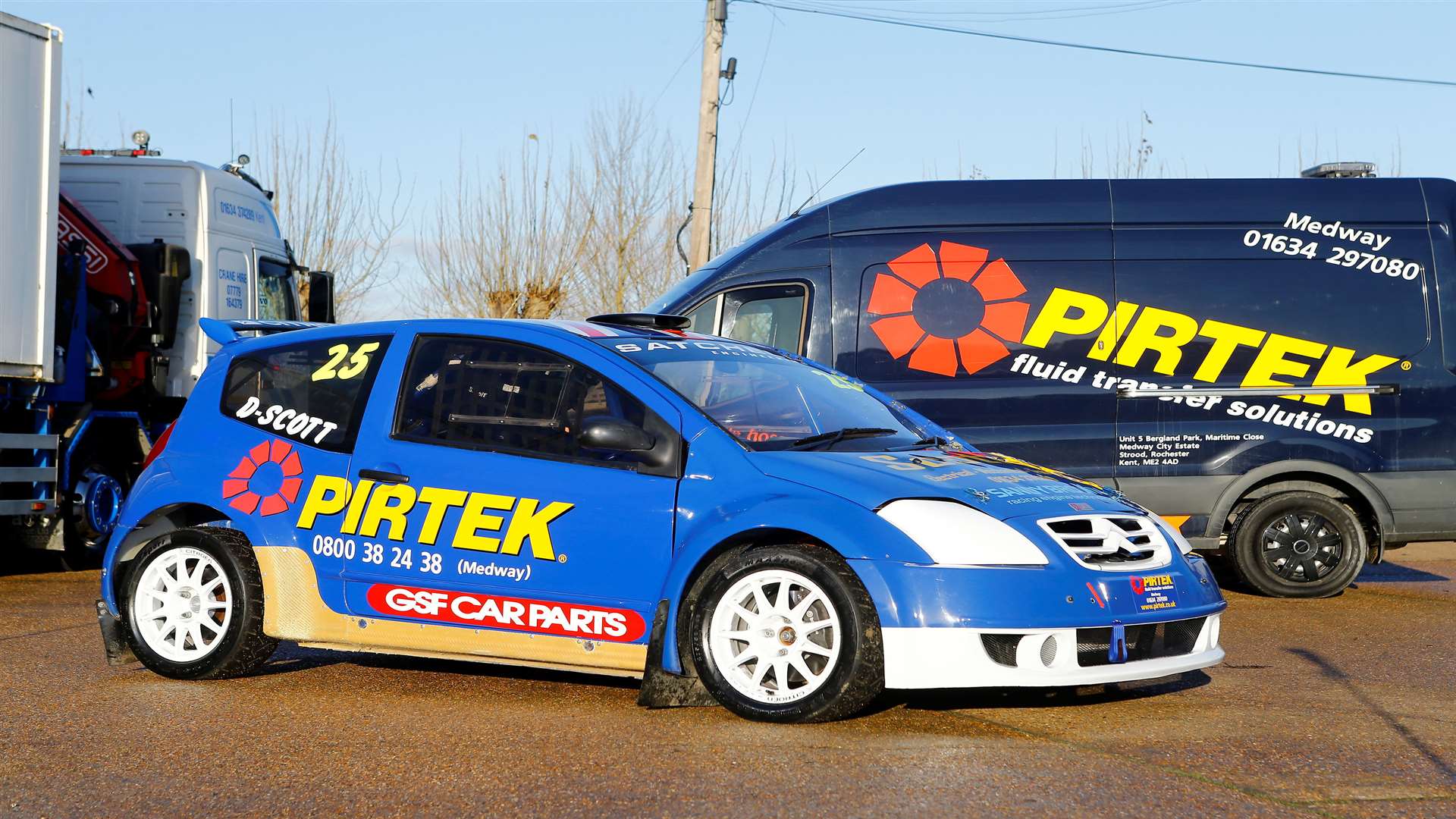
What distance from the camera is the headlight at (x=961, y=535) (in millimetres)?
5242

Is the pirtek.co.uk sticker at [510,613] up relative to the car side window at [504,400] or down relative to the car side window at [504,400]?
down

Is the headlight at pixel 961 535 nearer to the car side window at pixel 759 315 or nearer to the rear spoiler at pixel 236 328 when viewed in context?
the rear spoiler at pixel 236 328

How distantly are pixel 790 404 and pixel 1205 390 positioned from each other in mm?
4215

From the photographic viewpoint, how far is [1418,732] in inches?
210

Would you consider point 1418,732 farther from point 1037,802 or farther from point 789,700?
point 789,700

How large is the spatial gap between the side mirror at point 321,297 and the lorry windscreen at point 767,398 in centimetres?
787

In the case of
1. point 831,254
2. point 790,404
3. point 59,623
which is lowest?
point 59,623

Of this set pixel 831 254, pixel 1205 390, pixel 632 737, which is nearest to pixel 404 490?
pixel 632 737

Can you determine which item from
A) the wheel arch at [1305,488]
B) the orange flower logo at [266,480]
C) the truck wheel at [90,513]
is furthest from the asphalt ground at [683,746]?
the truck wheel at [90,513]

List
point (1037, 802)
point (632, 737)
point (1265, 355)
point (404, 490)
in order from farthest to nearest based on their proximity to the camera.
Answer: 1. point (1265, 355)
2. point (404, 490)
3. point (632, 737)
4. point (1037, 802)

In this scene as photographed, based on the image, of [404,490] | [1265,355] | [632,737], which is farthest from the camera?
[1265,355]

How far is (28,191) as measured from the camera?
10.6m

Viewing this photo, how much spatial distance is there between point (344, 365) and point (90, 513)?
6214 millimetres

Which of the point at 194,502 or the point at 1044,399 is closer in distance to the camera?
the point at 194,502
